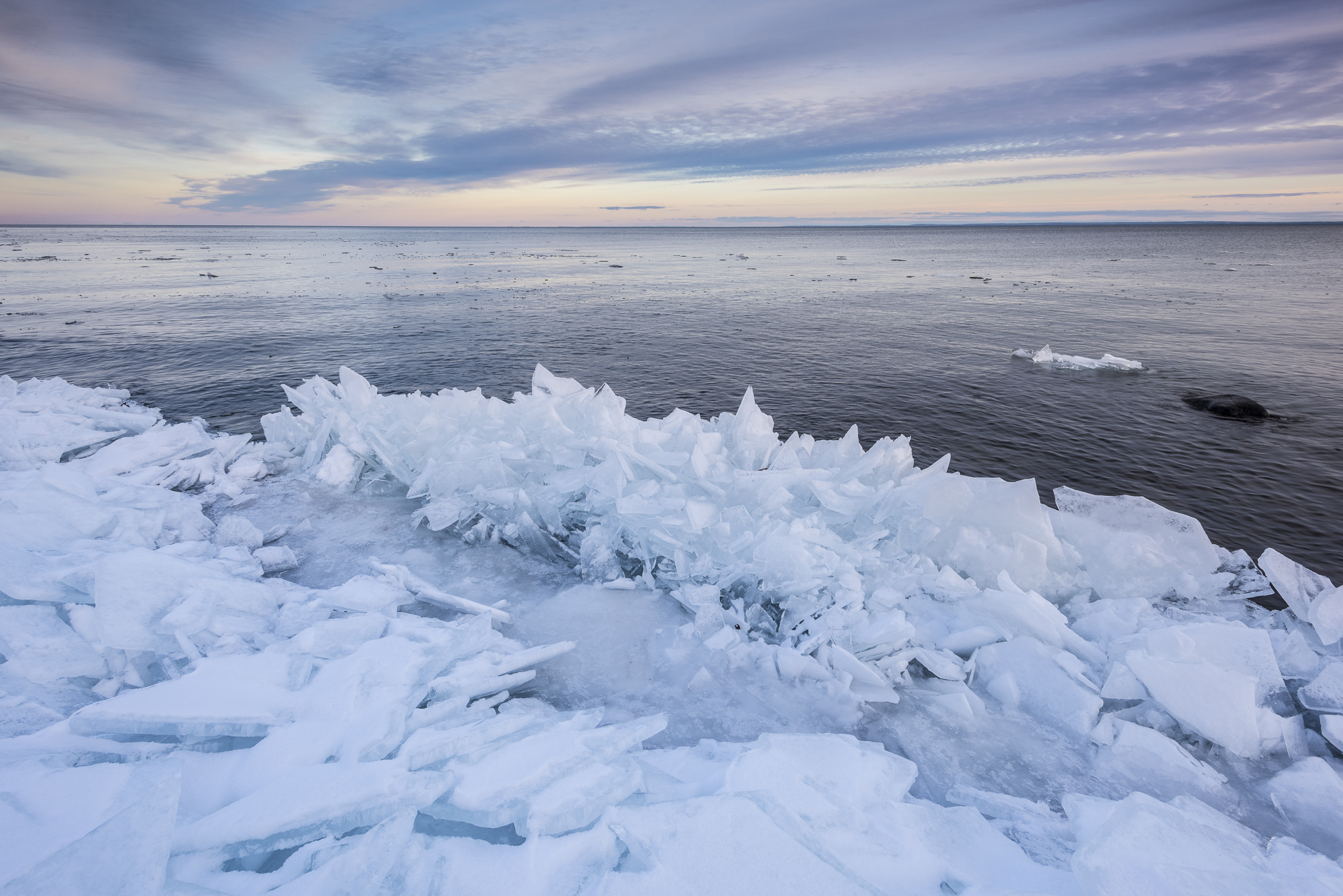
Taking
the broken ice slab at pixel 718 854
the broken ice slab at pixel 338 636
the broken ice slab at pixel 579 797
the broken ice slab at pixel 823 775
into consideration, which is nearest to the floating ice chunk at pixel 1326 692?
the broken ice slab at pixel 823 775

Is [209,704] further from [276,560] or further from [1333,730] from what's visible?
[1333,730]

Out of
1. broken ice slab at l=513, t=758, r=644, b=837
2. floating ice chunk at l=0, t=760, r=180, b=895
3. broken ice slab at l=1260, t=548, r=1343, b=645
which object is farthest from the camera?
broken ice slab at l=1260, t=548, r=1343, b=645

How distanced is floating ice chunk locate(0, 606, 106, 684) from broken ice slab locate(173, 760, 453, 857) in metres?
2.20

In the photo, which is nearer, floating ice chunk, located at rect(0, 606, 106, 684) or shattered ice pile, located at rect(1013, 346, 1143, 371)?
floating ice chunk, located at rect(0, 606, 106, 684)

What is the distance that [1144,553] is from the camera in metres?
5.43

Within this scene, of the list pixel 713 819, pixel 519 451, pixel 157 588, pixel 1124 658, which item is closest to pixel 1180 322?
pixel 1124 658

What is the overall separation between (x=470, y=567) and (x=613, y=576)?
60.1 inches

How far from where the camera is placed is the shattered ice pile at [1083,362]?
17603 millimetres

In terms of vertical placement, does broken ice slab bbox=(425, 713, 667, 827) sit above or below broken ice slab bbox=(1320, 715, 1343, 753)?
above

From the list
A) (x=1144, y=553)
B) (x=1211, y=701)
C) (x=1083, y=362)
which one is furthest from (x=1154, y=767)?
(x=1083, y=362)

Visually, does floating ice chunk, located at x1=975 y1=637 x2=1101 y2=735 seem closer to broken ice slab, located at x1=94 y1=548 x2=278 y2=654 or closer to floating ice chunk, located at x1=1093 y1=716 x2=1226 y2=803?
floating ice chunk, located at x1=1093 y1=716 x2=1226 y2=803

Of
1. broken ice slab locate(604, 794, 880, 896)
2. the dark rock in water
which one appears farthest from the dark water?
broken ice slab locate(604, 794, 880, 896)

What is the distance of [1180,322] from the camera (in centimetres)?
2495

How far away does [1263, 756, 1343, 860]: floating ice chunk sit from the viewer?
321 centimetres
